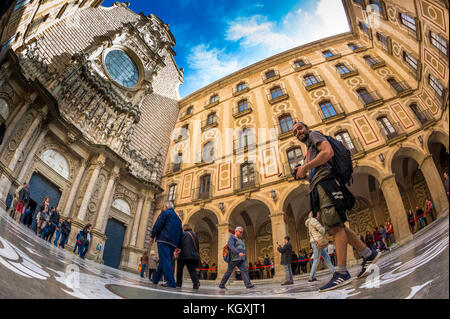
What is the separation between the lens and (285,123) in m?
13.9

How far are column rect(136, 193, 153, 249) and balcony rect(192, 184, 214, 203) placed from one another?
341 cm

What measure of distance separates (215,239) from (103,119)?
11270 millimetres

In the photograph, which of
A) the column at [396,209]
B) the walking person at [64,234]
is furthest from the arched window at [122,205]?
the column at [396,209]

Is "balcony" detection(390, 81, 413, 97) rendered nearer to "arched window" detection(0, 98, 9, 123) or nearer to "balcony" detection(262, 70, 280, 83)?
"balcony" detection(262, 70, 280, 83)

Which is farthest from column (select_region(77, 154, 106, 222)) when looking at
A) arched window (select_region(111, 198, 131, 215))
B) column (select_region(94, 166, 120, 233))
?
arched window (select_region(111, 198, 131, 215))

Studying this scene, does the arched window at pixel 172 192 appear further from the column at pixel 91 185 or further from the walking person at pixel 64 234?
the walking person at pixel 64 234

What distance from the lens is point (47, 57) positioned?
11.7 meters

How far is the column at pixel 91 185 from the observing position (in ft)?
36.6

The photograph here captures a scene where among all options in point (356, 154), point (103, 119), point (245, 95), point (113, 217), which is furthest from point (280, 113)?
point (113, 217)

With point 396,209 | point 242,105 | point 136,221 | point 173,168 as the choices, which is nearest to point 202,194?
point 173,168

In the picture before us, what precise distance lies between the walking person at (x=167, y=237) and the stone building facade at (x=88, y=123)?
8255 mm

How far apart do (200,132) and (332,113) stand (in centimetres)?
940

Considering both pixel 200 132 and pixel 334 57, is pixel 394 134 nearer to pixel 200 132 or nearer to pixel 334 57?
pixel 334 57
